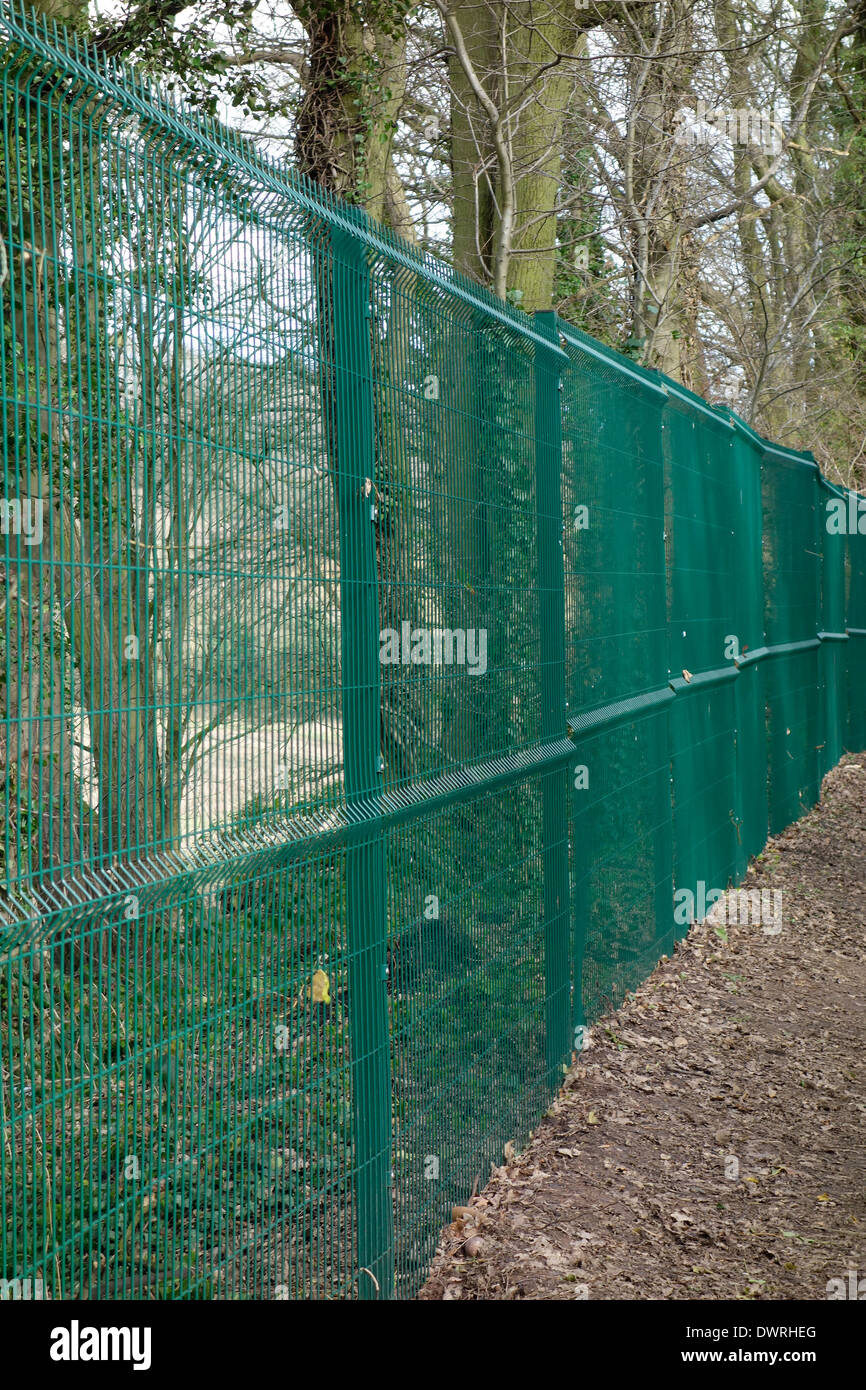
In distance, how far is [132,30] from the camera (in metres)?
8.49

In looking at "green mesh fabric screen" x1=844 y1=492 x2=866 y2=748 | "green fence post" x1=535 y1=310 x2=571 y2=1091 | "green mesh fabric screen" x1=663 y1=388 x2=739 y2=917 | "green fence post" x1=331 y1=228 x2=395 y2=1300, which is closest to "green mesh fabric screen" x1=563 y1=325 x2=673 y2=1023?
"green fence post" x1=535 y1=310 x2=571 y2=1091

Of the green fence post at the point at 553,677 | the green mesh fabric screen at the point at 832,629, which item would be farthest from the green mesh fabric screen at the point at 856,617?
the green fence post at the point at 553,677

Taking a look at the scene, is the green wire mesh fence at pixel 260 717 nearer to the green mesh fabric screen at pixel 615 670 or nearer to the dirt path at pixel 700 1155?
the green mesh fabric screen at pixel 615 670

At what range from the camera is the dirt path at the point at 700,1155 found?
4129mm

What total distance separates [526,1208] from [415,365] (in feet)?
9.14

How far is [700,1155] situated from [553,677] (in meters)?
1.94

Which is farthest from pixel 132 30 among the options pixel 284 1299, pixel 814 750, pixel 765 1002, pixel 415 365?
pixel 814 750

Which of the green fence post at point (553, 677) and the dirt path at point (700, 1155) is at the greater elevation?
the green fence post at point (553, 677)

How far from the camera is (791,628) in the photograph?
41.4 ft

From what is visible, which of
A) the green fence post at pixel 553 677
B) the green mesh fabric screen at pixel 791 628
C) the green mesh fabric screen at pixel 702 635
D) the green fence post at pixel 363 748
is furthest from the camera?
the green mesh fabric screen at pixel 791 628

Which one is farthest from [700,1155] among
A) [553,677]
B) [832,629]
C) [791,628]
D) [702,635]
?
[832,629]

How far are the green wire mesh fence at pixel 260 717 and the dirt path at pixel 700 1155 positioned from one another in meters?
0.22

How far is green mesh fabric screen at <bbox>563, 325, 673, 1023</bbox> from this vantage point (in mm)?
6031
